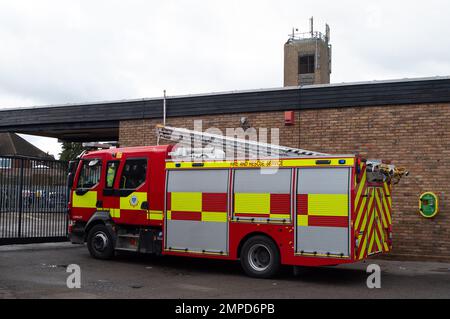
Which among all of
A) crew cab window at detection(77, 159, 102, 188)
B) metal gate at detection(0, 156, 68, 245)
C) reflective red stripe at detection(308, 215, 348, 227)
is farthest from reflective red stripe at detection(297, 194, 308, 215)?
metal gate at detection(0, 156, 68, 245)

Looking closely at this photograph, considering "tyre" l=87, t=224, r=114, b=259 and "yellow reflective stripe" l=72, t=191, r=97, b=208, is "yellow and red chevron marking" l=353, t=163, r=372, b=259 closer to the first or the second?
"tyre" l=87, t=224, r=114, b=259

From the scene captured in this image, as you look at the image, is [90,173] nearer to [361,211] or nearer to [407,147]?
[361,211]

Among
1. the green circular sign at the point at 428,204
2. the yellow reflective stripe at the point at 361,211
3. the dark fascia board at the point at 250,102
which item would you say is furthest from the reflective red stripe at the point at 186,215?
the green circular sign at the point at 428,204

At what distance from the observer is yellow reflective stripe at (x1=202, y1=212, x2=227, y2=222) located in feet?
36.0

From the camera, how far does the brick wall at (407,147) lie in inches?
508

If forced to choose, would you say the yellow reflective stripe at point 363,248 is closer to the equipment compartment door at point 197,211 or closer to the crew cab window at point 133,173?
the equipment compartment door at point 197,211

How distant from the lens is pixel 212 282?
33.2ft

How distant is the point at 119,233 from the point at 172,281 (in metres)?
2.83

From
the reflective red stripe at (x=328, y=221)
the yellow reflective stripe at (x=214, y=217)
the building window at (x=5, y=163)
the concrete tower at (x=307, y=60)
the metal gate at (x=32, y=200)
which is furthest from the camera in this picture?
the concrete tower at (x=307, y=60)

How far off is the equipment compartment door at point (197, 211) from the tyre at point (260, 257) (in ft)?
1.58

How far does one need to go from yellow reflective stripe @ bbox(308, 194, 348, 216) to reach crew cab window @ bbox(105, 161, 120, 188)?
191 inches

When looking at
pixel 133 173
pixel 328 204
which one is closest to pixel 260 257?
pixel 328 204
